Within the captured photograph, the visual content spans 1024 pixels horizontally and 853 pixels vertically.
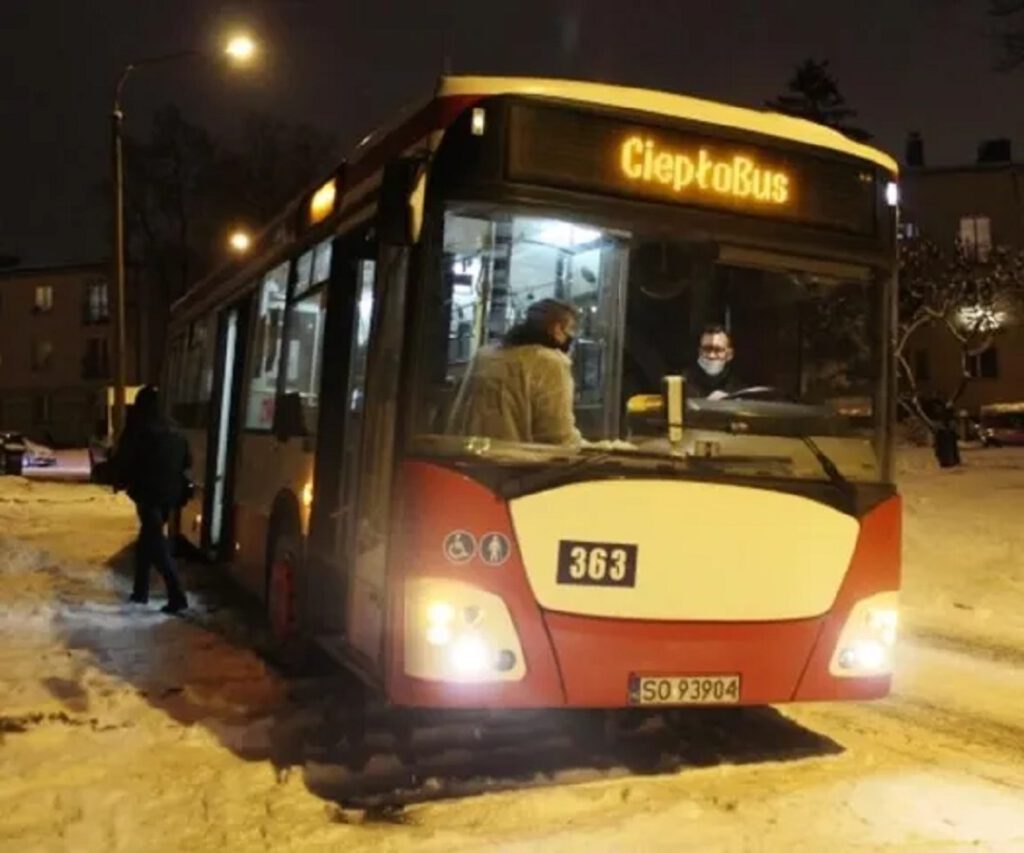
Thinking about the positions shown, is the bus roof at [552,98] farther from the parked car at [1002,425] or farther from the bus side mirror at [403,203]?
the parked car at [1002,425]

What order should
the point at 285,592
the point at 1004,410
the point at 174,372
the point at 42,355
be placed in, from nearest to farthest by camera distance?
the point at 285,592, the point at 174,372, the point at 1004,410, the point at 42,355

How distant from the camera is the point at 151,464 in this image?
11.3m

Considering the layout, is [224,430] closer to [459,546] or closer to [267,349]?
[267,349]

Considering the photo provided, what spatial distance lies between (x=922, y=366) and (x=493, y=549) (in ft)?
167

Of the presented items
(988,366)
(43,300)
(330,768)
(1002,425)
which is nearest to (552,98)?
(330,768)

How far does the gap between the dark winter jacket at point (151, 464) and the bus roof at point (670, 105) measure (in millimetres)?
5979

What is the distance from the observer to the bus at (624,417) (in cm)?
605

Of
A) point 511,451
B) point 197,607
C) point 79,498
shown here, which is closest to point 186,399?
point 197,607

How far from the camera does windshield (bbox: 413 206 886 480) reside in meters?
6.17

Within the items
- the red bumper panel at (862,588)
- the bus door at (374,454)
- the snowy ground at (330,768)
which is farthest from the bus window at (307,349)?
the red bumper panel at (862,588)

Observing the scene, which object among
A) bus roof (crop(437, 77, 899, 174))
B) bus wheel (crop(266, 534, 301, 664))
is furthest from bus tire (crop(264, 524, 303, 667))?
bus roof (crop(437, 77, 899, 174))

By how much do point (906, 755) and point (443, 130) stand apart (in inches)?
162

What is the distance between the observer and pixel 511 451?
20.1 ft

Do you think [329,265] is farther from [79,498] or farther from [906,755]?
[79,498]
